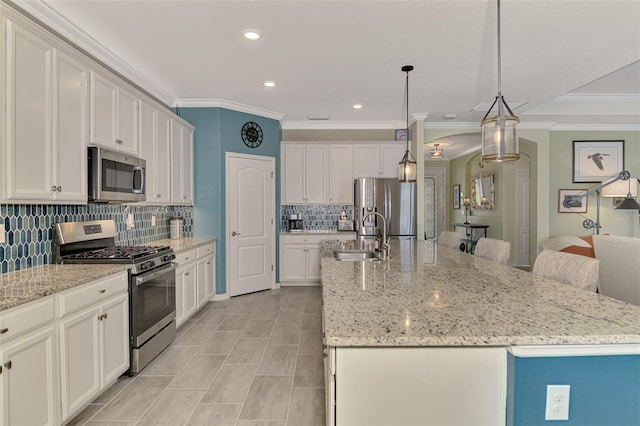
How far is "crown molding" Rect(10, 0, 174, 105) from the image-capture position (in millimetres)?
2348

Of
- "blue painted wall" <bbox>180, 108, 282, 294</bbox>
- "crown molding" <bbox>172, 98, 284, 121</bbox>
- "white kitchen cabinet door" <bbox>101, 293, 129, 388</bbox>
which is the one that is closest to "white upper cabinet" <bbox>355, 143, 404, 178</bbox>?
"crown molding" <bbox>172, 98, 284, 121</bbox>

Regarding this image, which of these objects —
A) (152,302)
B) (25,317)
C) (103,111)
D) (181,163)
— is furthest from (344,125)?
(25,317)

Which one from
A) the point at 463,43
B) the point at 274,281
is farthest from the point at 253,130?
the point at 463,43

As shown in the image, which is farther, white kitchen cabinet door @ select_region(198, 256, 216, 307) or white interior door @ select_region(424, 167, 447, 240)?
white interior door @ select_region(424, 167, 447, 240)

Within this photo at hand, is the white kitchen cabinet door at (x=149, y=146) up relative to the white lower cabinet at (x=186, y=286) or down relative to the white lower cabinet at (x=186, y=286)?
up

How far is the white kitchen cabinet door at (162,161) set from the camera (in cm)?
370

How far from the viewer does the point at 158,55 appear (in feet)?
10.6

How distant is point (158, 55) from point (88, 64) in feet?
2.57

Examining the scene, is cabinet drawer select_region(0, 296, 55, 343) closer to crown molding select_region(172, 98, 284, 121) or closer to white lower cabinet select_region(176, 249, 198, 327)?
white lower cabinet select_region(176, 249, 198, 327)

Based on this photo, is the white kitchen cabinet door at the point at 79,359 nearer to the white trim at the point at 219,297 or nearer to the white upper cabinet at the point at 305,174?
the white trim at the point at 219,297

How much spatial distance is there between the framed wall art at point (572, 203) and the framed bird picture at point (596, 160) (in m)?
0.19

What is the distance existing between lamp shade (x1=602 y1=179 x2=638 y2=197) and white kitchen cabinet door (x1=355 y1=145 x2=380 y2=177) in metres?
3.76

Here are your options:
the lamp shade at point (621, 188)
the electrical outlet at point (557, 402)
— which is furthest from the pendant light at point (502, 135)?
the lamp shade at point (621, 188)

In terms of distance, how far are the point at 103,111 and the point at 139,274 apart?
135cm
